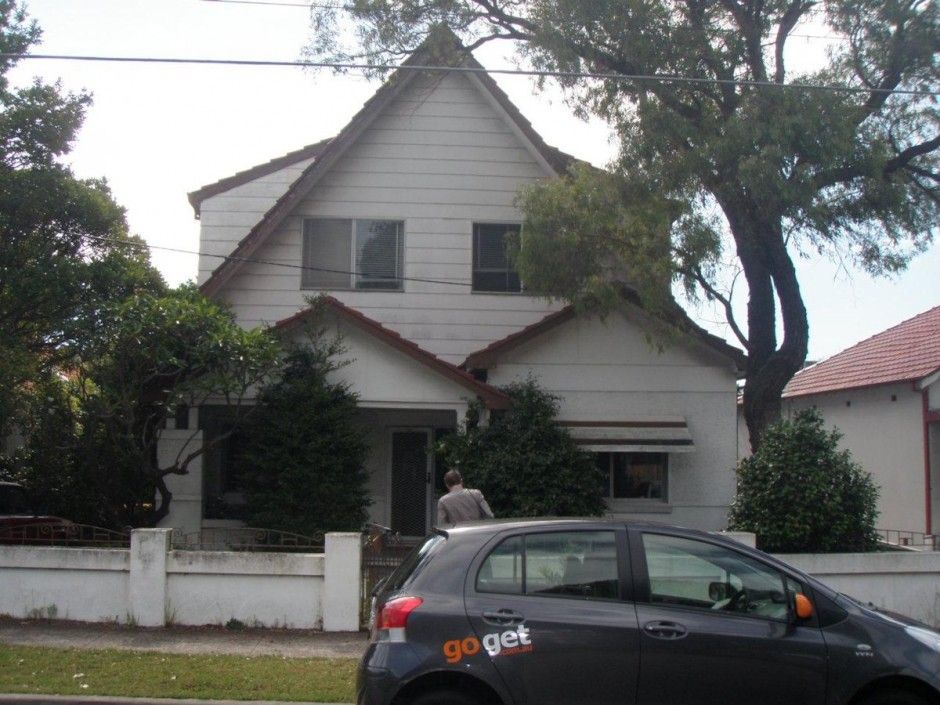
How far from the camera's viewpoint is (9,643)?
32.1ft

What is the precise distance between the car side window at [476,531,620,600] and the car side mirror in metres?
1.03

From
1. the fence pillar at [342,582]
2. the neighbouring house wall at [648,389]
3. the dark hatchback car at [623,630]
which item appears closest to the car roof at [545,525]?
the dark hatchback car at [623,630]

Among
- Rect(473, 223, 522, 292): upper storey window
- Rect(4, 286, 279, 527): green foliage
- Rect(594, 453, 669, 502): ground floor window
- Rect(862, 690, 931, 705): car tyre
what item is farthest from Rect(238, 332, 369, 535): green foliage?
Rect(862, 690, 931, 705): car tyre

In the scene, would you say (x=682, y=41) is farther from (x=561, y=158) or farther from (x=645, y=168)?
(x=561, y=158)

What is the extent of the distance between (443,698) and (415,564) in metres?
0.83

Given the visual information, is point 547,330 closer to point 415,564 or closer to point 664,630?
point 415,564

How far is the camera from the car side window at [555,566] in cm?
622

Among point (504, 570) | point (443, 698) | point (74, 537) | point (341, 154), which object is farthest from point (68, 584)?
point (341, 154)

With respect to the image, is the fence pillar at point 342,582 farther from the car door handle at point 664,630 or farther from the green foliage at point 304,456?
the car door handle at point 664,630

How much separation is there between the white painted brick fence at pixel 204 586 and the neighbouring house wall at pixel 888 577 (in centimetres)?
466

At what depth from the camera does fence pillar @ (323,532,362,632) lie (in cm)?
1050

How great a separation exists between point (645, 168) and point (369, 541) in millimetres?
5820

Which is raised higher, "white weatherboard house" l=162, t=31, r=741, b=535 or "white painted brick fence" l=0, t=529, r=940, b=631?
"white weatherboard house" l=162, t=31, r=741, b=535

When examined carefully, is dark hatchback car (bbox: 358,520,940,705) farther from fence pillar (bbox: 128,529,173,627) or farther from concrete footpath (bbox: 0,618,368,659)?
fence pillar (bbox: 128,529,173,627)
